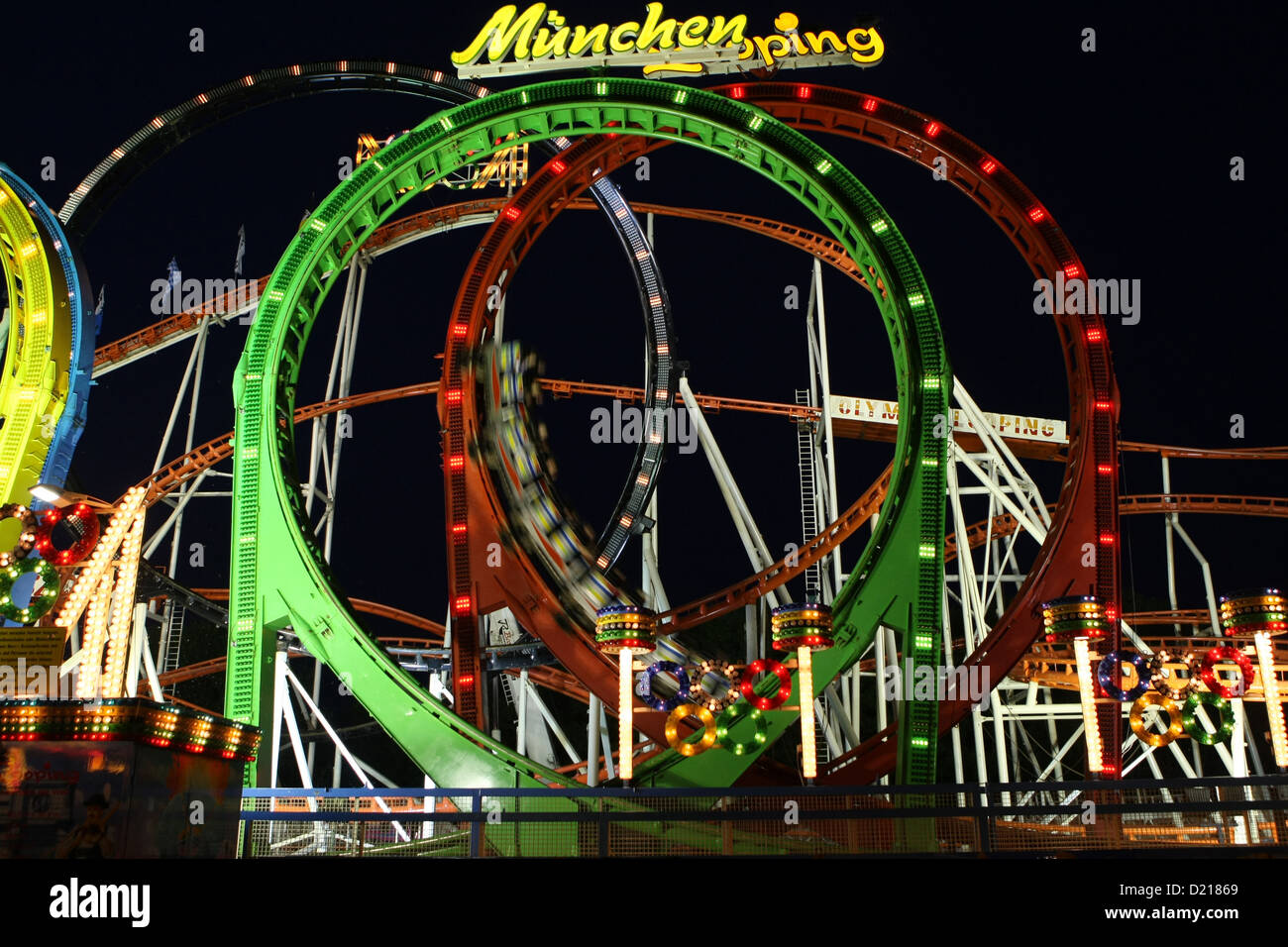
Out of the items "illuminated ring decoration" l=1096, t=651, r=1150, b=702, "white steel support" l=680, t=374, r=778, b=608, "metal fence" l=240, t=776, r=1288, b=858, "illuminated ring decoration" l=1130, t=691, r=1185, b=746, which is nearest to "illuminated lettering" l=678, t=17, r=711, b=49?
"white steel support" l=680, t=374, r=778, b=608

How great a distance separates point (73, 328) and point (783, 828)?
873 centimetres

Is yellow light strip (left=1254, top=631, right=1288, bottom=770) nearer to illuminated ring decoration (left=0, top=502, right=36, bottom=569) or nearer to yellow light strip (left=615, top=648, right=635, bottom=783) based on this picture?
yellow light strip (left=615, top=648, right=635, bottom=783)

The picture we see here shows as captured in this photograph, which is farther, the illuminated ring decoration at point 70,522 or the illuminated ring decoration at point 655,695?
the illuminated ring decoration at point 655,695

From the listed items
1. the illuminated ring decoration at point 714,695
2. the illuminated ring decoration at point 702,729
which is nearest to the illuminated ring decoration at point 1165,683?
the illuminated ring decoration at point 714,695

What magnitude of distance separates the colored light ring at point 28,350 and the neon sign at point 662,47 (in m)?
5.89

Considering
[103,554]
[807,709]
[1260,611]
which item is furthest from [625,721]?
[1260,611]

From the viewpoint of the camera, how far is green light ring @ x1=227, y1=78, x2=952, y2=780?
9.33m

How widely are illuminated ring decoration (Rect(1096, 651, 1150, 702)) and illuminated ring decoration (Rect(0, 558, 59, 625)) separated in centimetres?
850

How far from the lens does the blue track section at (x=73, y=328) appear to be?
10.5m

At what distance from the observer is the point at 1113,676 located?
9367 millimetres

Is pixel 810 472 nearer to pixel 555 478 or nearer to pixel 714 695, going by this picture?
pixel 555 478

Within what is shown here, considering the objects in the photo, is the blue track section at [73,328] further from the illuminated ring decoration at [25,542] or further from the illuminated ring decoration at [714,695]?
the illuminated ring decoration at [714,695]

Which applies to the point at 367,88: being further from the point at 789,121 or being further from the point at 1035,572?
the point at 1035,572
